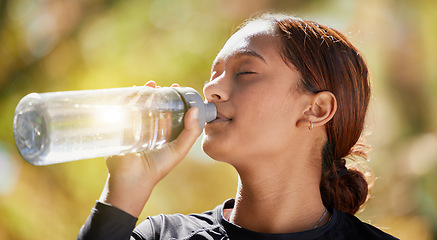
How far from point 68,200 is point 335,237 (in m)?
1.75

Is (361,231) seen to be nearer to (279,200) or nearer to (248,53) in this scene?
(279,200)

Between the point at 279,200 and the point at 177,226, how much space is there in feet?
0.77

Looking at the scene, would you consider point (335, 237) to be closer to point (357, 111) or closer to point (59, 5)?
point (357, 111)

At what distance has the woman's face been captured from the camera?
0.95 meters

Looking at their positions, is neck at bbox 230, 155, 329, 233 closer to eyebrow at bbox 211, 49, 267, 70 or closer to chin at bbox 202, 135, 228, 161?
chin at bbox 202, 135, 228, 161

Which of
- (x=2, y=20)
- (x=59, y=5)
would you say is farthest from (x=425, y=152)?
(x=2, y=20)

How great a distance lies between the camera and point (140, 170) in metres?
0.89

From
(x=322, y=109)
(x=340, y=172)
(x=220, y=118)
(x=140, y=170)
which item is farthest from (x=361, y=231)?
(x=140, y=170)

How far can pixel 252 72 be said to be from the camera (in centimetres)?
99

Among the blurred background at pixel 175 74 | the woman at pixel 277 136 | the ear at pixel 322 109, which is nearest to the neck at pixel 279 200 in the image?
the woman at pixel 277 136

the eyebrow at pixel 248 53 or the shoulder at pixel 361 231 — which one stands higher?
the eyebrow at pixel 248 53

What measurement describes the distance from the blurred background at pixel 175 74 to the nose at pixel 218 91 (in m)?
1.44

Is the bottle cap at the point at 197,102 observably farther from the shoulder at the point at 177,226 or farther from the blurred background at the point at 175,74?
the blurred background at the point at 175,74

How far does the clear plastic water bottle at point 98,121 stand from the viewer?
80cm
